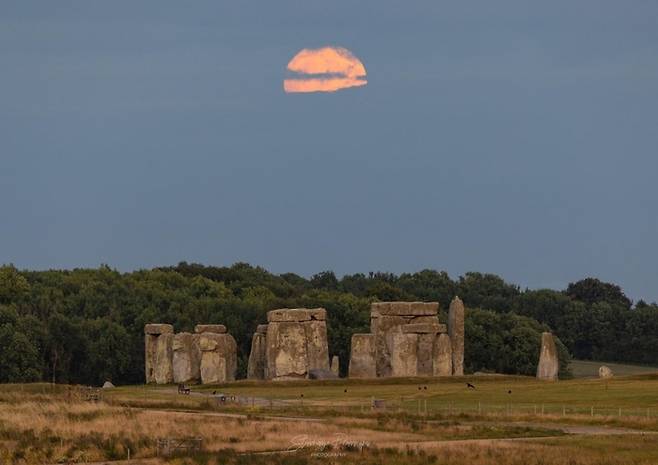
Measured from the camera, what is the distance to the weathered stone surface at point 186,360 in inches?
3489

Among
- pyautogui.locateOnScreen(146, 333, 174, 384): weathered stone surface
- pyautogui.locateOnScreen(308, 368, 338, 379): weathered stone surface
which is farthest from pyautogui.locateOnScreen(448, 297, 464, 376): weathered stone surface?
pyautogui.locateOnScreen(146, 333, 174, 384): weathered stone surface

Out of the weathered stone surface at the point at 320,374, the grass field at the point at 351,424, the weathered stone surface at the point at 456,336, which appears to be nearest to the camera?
the grass field at the point at 351,424

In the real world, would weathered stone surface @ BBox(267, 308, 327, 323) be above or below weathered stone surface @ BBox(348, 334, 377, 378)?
→ above

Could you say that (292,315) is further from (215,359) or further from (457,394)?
(457,394)

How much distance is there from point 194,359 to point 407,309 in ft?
35.6

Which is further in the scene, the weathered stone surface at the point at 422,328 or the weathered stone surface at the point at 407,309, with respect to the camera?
the weathered stone surface at the point at 407,309

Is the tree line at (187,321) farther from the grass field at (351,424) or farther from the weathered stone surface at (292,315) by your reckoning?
the grass field at (351,424)

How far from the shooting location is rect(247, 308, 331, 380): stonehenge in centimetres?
8662

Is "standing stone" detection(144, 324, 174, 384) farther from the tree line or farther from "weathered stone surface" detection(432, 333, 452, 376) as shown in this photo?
"weathered stone surface" detection(432, 333, 452, 376)

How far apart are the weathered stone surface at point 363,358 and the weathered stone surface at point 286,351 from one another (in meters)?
2.31

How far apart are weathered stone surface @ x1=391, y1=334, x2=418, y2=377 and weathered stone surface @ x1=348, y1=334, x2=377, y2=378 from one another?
1.23m

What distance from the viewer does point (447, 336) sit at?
87250 mm

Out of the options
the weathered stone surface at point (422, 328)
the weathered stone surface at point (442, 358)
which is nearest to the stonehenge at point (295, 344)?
the weathered stone surface at point (422, 328)

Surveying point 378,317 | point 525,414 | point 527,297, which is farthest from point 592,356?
point 525,414
